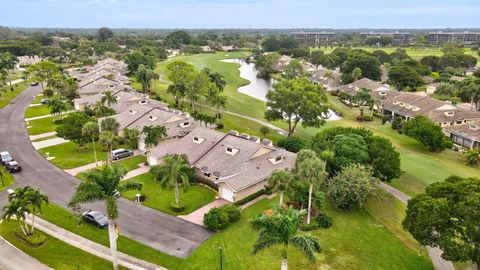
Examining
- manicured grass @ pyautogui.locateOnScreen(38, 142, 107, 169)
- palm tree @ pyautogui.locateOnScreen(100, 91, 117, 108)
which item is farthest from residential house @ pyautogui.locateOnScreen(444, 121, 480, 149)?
palm tree @ pyautogui.locateOnScreen(100, 91, 117, 108)

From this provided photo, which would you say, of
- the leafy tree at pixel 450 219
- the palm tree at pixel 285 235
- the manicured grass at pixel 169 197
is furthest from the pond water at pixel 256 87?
the palm tree at pixel 285 235

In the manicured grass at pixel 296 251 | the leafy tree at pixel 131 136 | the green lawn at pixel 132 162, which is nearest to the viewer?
the manicured grass at pixel 296 251

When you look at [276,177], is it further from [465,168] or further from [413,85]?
[413,85]

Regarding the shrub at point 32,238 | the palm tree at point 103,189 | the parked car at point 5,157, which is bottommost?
the shrub at point 32,238

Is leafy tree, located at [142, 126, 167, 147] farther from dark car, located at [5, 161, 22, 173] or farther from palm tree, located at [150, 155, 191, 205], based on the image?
dark car, located at [5, 161, 22, 173]

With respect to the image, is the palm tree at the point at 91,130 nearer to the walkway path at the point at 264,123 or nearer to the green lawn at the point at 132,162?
the green lawn at the point at 132,162

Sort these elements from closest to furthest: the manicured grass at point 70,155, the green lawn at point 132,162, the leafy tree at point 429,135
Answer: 1. the green lawn at point 132,162
2. the manicured grass at point 70,155
3. the leafy tree at point 429,135

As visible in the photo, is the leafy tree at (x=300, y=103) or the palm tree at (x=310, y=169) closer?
the palm tree at (x=310, y=169)

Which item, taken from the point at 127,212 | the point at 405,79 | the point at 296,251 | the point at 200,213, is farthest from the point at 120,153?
the point at 405,79
